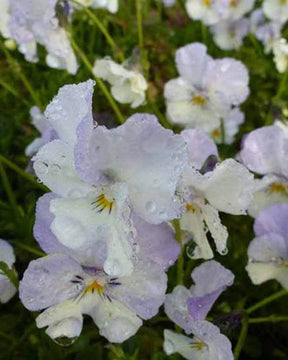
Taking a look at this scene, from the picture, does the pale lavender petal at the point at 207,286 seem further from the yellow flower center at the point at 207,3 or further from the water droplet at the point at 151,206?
the yellow flower center at the point at 207,3

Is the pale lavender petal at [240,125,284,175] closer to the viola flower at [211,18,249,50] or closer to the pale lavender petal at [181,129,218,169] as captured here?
the pale lavender petal at [181,129,218,169]

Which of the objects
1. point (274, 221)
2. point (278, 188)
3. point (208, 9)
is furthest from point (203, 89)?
point (208, 9)

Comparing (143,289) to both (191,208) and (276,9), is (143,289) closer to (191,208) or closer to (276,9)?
(191,208)

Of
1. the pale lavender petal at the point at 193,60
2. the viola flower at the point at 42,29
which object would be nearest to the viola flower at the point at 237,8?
the pale lavender petal at the point at 193,60

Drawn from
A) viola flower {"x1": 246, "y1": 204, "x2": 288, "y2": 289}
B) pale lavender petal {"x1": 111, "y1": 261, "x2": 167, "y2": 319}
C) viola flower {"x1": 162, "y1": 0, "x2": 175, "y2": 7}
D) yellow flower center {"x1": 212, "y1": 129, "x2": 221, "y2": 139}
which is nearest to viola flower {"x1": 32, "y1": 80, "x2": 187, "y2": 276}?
pale lavender petal {"x1": 111, "y1": 261, "x2": 167, "y2": 319}

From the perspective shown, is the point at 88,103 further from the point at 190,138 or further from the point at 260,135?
→ the point at 260,135

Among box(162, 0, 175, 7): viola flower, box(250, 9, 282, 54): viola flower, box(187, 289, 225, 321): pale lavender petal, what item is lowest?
box(250, 9, 282, 54): viola flower
